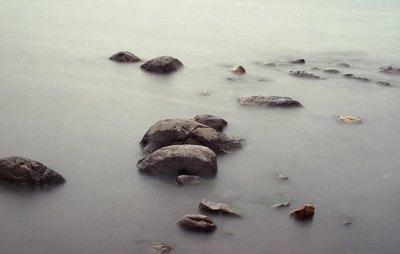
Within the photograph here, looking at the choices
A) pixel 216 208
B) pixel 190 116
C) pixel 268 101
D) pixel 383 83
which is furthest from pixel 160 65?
pixel 216 208

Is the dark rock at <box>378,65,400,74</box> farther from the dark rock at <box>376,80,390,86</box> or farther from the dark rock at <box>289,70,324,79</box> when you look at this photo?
the dark rock at <box>289,70,324,79</box>

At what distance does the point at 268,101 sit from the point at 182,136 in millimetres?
3393

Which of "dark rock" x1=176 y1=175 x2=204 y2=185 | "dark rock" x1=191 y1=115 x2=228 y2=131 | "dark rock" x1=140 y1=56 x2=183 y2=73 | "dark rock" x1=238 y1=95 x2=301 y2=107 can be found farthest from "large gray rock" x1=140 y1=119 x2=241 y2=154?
"dark rock" x1=140 y1=56 x2=183 y2=73

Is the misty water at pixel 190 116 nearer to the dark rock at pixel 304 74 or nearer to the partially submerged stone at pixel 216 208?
the partially submerged stone at pixel 216 208

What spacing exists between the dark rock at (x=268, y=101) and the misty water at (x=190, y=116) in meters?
0.23

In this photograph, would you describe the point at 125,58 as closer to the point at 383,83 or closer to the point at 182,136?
the point at 383,83

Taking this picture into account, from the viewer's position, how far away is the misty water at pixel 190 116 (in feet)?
20.4

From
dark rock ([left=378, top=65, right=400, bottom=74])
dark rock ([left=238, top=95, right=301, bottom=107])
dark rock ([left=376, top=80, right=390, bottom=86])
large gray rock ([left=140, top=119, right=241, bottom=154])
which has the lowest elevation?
large gray rock ([left=140, top=119, right=241, bottom=154])

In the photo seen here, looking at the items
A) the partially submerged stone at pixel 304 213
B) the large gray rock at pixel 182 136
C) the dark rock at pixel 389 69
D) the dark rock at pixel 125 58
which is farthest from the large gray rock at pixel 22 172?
the dark rock at pixel 389 69

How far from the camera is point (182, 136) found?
805 centimetres

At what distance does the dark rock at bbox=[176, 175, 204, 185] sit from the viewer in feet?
23.8

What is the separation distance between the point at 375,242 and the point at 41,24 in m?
16.3

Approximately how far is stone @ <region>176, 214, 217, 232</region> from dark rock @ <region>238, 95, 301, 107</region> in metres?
5.00

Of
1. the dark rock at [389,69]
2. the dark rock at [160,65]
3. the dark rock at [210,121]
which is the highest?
the dark rock at [389,69]
